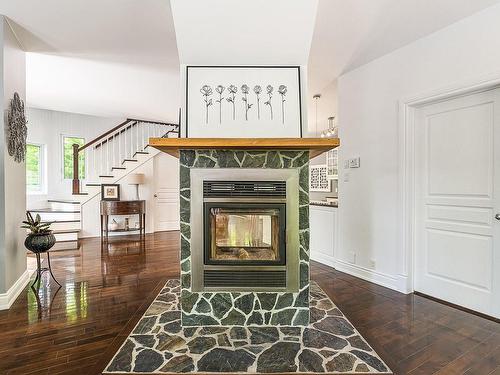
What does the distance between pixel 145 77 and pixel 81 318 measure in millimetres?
3362

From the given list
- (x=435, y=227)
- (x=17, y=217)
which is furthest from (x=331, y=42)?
(x=17, y=217)

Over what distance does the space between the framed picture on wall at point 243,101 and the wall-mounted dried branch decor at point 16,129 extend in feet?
6.53

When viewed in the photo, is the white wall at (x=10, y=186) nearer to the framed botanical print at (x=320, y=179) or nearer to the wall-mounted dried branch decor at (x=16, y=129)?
the wall-mounted dried branch decor at (x=16, y=129)

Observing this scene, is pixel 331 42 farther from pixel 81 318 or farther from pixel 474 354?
pixel 81 318

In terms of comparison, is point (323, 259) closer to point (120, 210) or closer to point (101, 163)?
point (120, 210)

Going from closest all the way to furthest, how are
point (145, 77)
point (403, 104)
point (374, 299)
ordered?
point (374, 299) → point (403, 104) → point (145, 77)

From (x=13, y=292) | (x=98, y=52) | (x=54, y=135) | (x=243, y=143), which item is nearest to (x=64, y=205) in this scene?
(x=54, y=135)

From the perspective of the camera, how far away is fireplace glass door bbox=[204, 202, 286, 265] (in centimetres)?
216

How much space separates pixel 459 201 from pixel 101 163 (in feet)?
21.8

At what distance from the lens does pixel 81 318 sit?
2.29 meters

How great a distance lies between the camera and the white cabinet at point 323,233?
3789 mm

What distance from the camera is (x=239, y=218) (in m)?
2.21

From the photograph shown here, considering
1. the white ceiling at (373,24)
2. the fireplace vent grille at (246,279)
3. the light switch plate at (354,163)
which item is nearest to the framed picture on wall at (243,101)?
the white ceiling at (373,24)

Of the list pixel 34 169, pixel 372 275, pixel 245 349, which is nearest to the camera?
pixel 245 349
